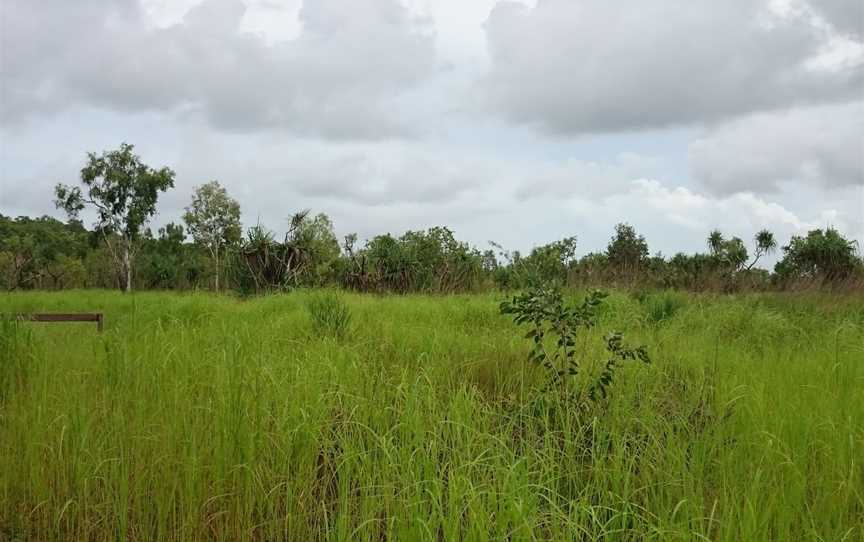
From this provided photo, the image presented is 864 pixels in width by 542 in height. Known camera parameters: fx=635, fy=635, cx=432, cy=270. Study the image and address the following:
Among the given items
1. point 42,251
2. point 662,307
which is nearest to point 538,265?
point 662,307

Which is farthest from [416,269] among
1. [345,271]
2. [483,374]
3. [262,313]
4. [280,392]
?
[280,392]

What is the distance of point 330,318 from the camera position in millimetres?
6852

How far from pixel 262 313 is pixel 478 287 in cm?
832

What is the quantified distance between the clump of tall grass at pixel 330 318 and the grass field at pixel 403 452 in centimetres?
132

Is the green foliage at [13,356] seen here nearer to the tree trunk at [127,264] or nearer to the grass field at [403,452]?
the grass field at [403,452]

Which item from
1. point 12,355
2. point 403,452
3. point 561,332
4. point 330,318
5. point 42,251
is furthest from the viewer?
point 42,251

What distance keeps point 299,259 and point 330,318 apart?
34.9 feet

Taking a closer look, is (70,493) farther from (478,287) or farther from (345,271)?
(345,271)

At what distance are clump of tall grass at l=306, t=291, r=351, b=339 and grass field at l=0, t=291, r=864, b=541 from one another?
132 cm

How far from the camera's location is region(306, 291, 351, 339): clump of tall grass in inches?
265

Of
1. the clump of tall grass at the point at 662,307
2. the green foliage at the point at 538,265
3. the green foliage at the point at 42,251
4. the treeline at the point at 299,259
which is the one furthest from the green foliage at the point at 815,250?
the green foliage at the point at 42,251

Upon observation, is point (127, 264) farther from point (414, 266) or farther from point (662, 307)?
point (662, 307)

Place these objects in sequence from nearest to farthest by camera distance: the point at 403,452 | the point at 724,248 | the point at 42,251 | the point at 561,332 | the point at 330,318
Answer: the point at 403,452
the point at 561,332
the point at 330,318
the point at 724,248
the point at 42,251

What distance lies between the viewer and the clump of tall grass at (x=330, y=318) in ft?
22.1
